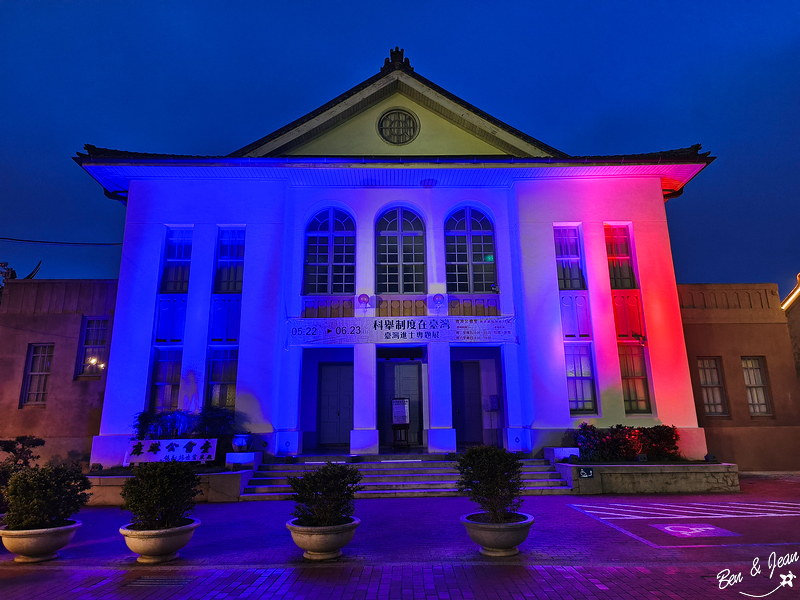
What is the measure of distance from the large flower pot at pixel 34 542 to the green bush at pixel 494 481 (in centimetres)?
598

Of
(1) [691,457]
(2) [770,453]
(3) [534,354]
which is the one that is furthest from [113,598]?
(2) [770,453]

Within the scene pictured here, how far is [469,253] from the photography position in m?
16.7

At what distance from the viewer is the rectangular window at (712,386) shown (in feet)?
53.6

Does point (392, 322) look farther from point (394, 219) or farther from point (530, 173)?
point (530, 173)

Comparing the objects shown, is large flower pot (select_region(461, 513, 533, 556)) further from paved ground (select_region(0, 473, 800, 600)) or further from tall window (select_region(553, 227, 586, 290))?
tall window (select_region(553, 227, 586, 290))

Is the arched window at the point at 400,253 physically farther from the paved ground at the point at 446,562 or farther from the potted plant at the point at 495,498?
the potted plant at the point at 495,498

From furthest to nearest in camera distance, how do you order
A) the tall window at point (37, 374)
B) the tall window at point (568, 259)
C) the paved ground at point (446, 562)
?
the tall window at point (37, 374) < the tall window at point (568, 259) < the paved ground at point (446, 562)

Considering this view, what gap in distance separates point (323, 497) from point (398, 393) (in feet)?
38.7

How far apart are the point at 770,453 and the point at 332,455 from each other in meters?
14.2

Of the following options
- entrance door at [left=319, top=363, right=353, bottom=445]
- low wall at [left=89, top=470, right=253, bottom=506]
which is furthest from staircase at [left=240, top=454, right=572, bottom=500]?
entrance door at [left=319, top=363, right=353, bottom=445]

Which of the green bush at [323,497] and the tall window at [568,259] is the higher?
the tall window at [568,259]

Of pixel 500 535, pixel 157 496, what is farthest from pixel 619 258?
pixel 157 496

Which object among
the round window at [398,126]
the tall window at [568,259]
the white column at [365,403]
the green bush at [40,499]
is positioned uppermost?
the round window at [398,126]

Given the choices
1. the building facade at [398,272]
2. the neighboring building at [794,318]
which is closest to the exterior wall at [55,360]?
the building facade at [398,272]
